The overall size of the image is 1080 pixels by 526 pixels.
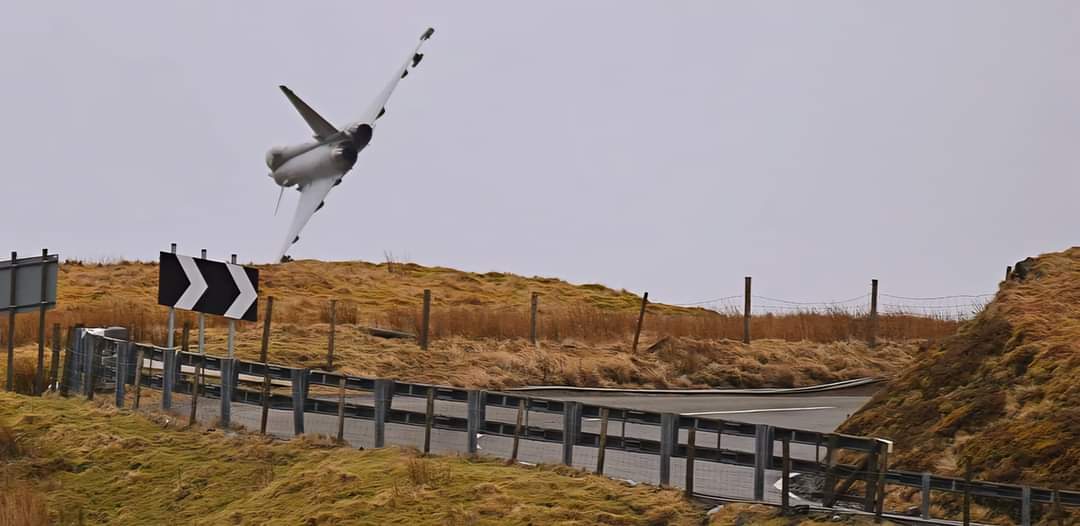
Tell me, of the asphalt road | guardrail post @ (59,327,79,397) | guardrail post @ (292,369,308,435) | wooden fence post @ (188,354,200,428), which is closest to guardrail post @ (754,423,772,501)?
the asphalt road

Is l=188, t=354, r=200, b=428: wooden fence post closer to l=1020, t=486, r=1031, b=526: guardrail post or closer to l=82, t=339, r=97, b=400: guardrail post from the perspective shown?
l=82, t=339, r=97, b=400: guardrail post

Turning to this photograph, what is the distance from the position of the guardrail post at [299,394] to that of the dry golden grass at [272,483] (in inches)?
14.7

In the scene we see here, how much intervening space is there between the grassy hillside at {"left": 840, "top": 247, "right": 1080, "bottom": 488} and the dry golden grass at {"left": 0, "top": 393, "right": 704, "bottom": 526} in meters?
3.99

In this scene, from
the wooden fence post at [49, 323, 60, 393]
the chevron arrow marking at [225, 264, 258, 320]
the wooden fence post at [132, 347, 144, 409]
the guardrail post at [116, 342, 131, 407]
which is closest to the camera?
the wooden fence post at [132, 347, 144, 409]

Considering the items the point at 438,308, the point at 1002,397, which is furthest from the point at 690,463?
the point at 438,308

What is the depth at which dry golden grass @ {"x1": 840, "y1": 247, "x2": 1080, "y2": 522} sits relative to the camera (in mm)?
18016

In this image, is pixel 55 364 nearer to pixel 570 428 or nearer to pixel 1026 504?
pixel 570 428

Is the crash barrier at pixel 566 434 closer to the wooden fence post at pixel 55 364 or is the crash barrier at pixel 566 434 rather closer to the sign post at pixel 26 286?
the wooden fence post at pixel 55 364

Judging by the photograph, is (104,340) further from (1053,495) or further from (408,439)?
(1053,495)

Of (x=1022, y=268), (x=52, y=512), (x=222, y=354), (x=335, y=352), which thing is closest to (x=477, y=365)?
(x=335, y=352)

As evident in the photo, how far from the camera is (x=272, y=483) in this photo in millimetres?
19547

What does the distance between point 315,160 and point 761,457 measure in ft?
148

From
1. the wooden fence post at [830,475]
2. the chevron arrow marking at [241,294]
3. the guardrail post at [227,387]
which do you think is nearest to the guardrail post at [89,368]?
the chevron arrow marking at [241,294]

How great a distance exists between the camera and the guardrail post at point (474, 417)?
19234 millimetres
